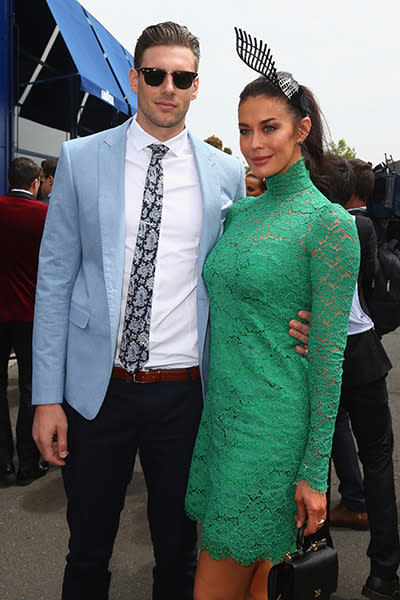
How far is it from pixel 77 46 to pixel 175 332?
10.1 meters

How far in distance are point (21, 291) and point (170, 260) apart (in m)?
2.72

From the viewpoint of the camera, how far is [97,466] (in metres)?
2.16

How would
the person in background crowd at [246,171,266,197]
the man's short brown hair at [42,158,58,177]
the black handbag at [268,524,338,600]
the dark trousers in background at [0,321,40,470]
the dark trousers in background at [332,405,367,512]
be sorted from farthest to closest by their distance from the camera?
the man's short brown hair at [42,158,58,177] < the dark trousers in background at [0,321,40,470] < the person in background crowd at [246,171,266,197] < the dark trousers in background at [332,405,367,512] < the black handbag at [268,524,338,600]

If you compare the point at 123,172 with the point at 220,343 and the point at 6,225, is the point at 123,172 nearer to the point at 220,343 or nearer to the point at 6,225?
the point at 220,343

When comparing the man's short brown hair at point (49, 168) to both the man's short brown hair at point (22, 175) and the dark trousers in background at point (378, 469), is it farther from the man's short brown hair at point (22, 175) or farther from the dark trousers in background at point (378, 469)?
the dark trousers in background at point (378, 469)

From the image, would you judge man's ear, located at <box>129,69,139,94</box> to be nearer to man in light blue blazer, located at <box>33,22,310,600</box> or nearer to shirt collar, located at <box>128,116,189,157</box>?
man in light blue blazer, located at <box>33,22,310,600</box>

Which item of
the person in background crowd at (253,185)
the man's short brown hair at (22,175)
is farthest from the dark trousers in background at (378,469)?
the man's short brown hair at (22,175)

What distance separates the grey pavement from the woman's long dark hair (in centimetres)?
223

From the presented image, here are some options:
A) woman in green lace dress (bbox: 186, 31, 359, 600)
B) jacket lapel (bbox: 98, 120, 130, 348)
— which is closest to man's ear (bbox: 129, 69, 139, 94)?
jacket lapel (bbox: 98, 120, 130, 348)

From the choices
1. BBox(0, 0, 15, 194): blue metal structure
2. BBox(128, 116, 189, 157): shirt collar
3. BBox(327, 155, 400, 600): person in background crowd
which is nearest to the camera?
BBox(128, 116, 189, 157): shirt collar

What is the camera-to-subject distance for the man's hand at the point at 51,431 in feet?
7.00

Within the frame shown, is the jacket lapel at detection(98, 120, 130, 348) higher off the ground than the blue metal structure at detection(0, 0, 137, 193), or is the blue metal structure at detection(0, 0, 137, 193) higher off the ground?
the blue metal structure at detection(0, 0, 137, 193)

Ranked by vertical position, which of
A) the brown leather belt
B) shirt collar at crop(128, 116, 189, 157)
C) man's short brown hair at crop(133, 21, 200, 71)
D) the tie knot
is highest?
Result: man's short brown hair at crop(133, 21, 200, 71)

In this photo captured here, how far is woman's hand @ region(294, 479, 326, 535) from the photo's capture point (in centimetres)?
179
